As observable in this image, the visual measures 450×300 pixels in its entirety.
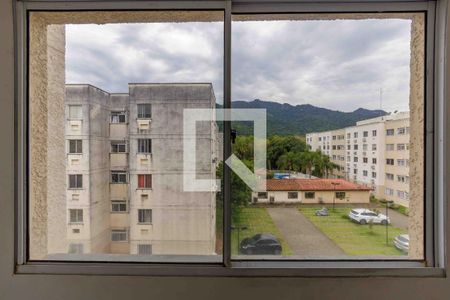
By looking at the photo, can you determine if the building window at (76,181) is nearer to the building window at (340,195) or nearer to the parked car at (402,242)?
the building window at (340,195)

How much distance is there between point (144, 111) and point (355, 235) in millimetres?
1337

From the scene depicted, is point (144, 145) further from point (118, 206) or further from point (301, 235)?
point (301, 235)

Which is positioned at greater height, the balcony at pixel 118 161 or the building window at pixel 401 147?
the building window at pixel 401 147

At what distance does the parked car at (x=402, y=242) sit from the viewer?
132 centimetres

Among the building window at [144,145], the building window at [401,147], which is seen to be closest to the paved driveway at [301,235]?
the building window at [401,147]

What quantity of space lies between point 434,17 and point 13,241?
2454 millimetres

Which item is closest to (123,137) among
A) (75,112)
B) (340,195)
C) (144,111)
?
(144,111)

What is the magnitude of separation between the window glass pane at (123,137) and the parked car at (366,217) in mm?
724

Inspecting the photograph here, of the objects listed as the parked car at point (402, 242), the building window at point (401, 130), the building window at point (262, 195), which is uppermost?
the building window at point (401, 130)

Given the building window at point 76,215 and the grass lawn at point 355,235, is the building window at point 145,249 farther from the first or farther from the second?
the grass lawn at point 355,235

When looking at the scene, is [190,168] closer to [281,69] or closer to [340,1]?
[281,69]

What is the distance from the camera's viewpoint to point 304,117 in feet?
4.39

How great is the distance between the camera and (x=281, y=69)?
4.42ft

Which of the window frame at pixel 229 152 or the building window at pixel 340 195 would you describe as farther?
the building window at pixel 340 195
